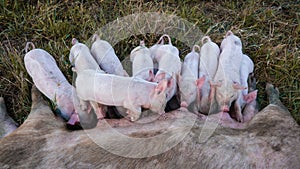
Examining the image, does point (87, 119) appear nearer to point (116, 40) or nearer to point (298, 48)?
point (116, 40)

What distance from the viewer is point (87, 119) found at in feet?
9.60

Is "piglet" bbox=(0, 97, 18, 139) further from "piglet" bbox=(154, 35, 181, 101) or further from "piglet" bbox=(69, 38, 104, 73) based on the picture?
"piglet" bbox=(154, 35, 181, 101)

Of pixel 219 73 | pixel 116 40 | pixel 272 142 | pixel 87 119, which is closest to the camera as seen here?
pixel 272 142

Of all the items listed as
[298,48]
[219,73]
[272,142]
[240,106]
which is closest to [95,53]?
[219,73]

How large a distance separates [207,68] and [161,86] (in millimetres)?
759

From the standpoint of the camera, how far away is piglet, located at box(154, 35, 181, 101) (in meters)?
2.95

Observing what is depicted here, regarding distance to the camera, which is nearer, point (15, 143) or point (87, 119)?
point (15, 143)

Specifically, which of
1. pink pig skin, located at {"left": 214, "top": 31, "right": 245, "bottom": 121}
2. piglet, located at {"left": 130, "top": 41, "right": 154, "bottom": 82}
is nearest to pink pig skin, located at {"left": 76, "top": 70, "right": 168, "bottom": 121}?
piglet, located at {"left": 130, "top": 41, "right": 154, "bottom": 82}

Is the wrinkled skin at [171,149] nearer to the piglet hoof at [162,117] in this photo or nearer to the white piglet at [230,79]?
the piglet hoof at [162,117]

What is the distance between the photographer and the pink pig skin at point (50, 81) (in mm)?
3047

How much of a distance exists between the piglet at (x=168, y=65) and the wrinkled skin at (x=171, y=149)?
0.88ft

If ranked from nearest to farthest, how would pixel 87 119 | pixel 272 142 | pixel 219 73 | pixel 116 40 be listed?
pixel 272 142, pixel 87 119, pixel 219 73, pixel 116 40

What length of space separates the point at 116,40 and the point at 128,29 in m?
0.17

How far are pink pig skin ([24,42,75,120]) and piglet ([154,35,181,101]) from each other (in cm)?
66
